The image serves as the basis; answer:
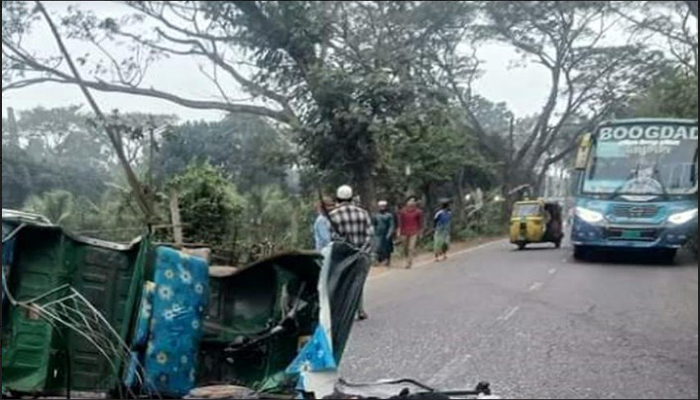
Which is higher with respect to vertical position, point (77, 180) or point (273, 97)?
point (273, 97)

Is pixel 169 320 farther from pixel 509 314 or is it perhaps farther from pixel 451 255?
pixel 451 255

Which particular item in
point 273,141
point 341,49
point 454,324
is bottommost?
point 454,324

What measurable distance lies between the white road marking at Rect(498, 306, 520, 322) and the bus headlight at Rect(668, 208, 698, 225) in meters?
1.49

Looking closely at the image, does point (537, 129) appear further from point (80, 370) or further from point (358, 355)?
point (80, 370)

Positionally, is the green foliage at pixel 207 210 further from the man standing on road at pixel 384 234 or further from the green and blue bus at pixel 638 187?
the man standing on road at pixel 384 234

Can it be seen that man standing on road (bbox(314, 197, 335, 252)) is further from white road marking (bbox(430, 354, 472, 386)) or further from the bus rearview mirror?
the bus rearview mirror

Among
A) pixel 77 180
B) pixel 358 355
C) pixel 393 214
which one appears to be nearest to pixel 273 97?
pixel 393 214

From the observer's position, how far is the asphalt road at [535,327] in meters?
4.36

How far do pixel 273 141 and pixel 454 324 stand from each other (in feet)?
6.06

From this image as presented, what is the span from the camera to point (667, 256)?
338 inches

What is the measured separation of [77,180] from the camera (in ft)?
9.95

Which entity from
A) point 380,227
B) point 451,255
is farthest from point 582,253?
point 380,227

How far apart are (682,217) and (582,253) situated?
2312mm

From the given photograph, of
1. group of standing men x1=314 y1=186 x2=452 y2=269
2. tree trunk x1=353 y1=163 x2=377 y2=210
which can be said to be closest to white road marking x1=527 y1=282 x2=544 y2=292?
group of standing men x1=314 y1=186 x2=452 y2=269
